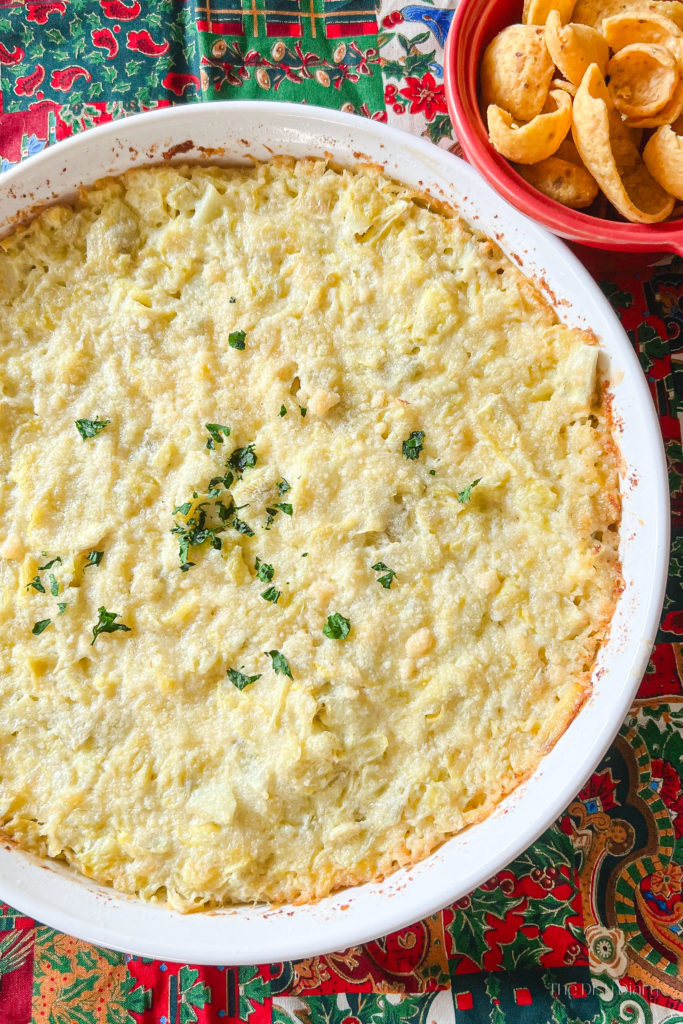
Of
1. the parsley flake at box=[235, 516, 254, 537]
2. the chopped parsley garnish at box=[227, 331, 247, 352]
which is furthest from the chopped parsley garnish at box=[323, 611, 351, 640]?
the chopped parsley garnish at box=[227, 331, 247, 352]

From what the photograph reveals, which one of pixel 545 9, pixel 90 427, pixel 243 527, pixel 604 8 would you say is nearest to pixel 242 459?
pixel 243 527

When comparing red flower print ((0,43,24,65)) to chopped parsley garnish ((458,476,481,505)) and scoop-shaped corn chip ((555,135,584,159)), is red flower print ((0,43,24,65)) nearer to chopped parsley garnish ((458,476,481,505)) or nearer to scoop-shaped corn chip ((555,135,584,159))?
scoop-shaped corn chip ((555,135,584,159))

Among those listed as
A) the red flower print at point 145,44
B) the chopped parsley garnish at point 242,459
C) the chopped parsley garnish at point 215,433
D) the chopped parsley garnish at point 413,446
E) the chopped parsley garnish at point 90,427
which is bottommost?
the chopped parsley garnish at point 90,427

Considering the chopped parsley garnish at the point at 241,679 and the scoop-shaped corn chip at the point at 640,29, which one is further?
the chopped parsley garnish at the point at 241,679

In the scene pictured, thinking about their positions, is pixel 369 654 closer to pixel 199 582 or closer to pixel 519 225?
pixel 199 582

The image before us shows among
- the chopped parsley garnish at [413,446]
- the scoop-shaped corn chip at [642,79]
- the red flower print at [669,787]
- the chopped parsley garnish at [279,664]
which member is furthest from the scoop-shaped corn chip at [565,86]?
the red flower print at [669,787]

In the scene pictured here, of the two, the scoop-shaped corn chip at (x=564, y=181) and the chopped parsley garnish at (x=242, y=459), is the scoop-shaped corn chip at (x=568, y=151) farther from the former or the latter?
the chopped parsley garnish at (x=242, y=459)

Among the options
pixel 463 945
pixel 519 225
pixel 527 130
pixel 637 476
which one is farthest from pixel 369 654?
pixel 527 130
